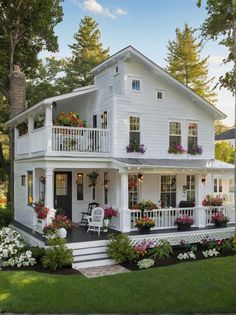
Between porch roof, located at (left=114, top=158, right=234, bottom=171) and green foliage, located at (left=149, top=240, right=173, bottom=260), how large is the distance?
124 inches

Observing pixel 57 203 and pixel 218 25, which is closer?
pixel 218 25

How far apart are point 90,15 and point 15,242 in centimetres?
3744

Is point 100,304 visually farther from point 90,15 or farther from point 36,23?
point 90,15

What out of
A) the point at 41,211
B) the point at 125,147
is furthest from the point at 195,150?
the point at 41,211

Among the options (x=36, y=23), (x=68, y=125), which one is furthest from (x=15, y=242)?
(x=36, y=23)

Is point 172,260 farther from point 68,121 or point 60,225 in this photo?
point 68,121

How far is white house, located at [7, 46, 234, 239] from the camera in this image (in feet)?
47.4

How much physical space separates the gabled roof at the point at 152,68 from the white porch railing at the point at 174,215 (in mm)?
4954

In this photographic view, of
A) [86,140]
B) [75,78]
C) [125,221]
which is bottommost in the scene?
[125,221]

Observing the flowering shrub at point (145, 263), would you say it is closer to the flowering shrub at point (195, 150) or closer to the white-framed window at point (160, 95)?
the flowering shrub at point (195, 150)

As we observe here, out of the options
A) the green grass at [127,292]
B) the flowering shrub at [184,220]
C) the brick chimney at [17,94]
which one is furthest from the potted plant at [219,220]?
the brick chimney at [17,94]

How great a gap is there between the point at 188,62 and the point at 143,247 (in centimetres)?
3644

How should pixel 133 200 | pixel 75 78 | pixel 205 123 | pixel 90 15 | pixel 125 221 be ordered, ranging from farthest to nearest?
pixel 90 15 < pixel 75 78 < pixel 205 123 < pixel 133 200 < pixel 125 221

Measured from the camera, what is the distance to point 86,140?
14836 millimetres
